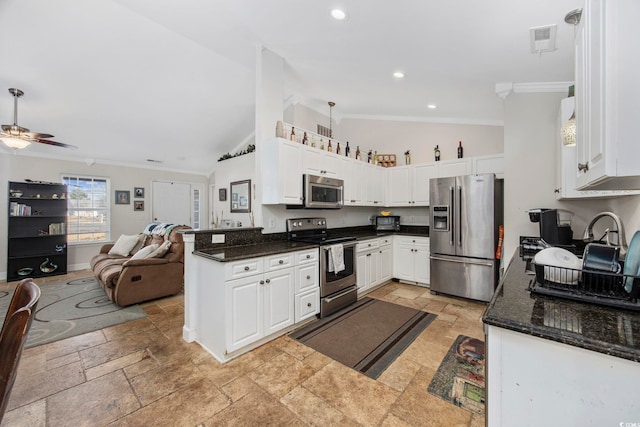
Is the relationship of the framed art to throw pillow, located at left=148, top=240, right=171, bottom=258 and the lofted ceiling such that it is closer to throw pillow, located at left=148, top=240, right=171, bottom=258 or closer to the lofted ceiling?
the lofted ceiling

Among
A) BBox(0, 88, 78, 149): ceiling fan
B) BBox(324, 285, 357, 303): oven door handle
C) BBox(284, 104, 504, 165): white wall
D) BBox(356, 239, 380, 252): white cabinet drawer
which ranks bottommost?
BBox(324, 285, 357, 303): oven door handle

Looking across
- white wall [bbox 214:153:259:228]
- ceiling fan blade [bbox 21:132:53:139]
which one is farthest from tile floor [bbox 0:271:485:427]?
white wall [bbox 214:153:259:228]

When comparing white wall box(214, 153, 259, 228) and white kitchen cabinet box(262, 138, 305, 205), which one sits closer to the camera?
white kitchen cabinet box(262, 138, 305, 205)

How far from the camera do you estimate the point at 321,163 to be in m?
3.60

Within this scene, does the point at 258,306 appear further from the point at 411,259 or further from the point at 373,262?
the point at 411,259

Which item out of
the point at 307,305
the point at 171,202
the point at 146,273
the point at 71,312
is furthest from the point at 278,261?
the point at 171,202

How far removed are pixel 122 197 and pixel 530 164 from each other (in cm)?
804

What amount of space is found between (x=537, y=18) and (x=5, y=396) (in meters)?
3.45

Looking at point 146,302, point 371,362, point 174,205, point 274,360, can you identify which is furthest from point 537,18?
point 174,205

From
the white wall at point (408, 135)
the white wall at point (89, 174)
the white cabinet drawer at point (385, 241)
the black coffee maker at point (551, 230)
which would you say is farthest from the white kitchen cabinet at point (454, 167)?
the white wall at point (89, 174)

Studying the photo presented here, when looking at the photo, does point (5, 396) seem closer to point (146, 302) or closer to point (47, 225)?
point (146, 302)

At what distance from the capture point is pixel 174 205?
7.23m

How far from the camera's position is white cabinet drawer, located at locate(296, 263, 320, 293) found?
2836mm

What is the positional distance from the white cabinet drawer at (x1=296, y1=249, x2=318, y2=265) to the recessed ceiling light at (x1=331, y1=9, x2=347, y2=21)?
2.26 meters
